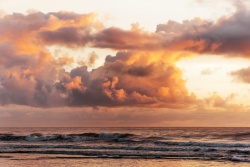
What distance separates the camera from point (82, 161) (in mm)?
32281

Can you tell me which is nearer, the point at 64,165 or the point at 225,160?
the point at 64,165

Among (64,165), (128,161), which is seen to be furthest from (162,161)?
(64,165)

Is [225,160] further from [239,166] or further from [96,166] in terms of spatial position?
[96,166]

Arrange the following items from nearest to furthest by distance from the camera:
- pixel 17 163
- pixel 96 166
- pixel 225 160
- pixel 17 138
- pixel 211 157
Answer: pixel 96 166 → pixel 17 163 → pixel 225 160 → pixel 211 157 → pixel 17 138

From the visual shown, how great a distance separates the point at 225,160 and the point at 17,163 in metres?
16.6

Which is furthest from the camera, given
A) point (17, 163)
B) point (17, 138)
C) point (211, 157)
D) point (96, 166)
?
point (17, 138)

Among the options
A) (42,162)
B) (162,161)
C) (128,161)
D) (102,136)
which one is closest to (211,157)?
(162,161)

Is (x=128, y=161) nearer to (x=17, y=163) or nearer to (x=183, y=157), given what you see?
(x=183, y=157)

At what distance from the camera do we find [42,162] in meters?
31.6

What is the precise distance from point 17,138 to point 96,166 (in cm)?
5021

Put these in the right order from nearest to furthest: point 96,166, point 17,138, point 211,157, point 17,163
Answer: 1. point 96,166
2. point 17,163
3. point 211,157
4. point 17,138

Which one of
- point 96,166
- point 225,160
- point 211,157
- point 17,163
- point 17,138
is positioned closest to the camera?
point 96,166

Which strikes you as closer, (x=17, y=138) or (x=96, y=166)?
(x=96, y=166)

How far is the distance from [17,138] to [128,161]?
1890 inches
